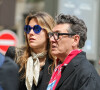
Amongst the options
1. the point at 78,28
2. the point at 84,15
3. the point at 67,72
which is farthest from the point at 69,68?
the point at 84,15

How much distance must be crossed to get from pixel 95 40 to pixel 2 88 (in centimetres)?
648

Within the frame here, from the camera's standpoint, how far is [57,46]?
318 centimetres

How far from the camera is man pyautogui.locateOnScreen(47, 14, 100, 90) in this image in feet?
8.66

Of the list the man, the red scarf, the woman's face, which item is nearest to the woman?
the woman's face

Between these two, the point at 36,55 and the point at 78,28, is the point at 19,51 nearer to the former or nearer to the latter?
the point at 36,55

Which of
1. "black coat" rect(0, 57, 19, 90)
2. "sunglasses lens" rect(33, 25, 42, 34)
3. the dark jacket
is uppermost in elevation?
"sunglasses lens" rect(33, 25, 42, 34)

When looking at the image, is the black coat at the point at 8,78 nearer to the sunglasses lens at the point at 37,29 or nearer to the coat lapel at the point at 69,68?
the coat lapel at the point at 69,68

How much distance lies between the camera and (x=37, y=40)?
391cm

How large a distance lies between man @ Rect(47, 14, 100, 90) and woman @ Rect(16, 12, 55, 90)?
548mm

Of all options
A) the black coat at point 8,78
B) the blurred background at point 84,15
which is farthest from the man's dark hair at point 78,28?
the blurred background at point 84,15

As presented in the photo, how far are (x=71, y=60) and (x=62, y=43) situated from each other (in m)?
0.34

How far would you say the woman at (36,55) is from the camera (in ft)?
12.2

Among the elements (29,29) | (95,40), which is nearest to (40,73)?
(29,29)

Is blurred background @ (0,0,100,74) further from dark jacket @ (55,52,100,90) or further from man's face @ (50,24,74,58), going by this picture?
dark jacket @ (55,52,100,90)
